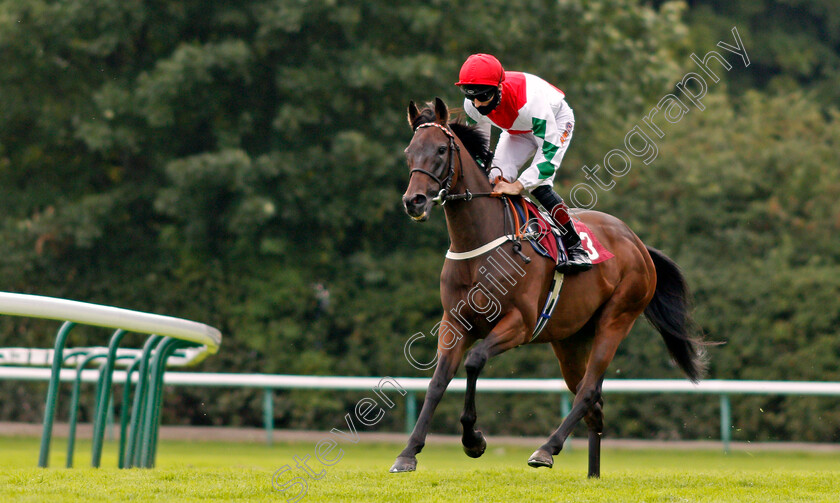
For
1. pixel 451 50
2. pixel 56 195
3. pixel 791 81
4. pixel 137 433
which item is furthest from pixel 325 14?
pixel 791 81

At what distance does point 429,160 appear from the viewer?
493 centimetres

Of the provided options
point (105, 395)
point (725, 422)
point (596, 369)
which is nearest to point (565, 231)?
point (596, 369)

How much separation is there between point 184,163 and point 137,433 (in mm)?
6402

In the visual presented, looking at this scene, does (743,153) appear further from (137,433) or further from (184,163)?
(137,433)

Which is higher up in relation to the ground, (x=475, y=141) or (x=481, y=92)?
(x=481, y=92)

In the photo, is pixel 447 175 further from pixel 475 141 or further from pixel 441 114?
pixel 475 141

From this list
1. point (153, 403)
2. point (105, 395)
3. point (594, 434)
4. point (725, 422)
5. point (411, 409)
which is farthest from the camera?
point (411, 409)

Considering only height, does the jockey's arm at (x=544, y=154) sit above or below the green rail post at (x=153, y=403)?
above

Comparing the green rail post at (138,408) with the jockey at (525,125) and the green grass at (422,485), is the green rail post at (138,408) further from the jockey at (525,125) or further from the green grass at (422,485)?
the jockey at (525,125)

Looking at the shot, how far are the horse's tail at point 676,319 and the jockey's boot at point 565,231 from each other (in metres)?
1.13

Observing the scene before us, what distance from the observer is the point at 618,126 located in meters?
14.6

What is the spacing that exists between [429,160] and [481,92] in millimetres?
562

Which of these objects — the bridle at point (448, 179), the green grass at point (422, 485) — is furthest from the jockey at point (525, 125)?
the green grass at point (422, 485)

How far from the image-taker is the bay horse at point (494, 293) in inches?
193
